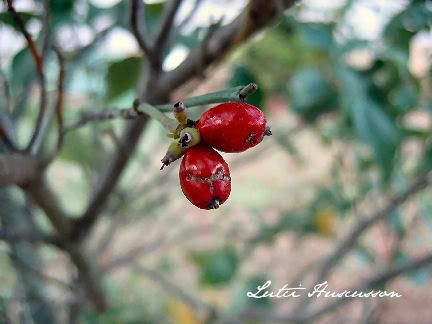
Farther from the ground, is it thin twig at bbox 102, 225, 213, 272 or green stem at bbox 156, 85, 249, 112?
green stem at bbox 156, 85, 249, 112

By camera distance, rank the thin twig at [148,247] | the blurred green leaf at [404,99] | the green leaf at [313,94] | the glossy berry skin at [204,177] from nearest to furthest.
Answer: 1. the glossy berry skin at [204,177]
2. the blurred green leaf at [404,99]
3. the green leaf at [313,94]
4. the thin twig at [148,247]

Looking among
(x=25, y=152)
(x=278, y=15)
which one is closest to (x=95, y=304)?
(x=25, y=152)

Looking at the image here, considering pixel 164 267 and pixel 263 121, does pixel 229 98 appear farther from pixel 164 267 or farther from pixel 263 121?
pixel 164 267

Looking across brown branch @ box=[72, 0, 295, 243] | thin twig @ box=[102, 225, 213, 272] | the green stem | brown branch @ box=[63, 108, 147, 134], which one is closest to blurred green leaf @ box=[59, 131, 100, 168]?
thin twig @ box=[102, 225, 213, 272]

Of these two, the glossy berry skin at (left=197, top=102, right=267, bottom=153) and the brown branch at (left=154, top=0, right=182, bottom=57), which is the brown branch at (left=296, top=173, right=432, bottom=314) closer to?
the brown branch at (left=154, top=0, right=182, bottom=57)

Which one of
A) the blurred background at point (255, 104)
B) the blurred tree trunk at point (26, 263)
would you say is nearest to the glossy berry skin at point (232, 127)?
the blurred background at point (255, 104)

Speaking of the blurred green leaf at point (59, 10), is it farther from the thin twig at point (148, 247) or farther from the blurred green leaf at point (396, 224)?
the blurred green leaf at point (396, 224)
